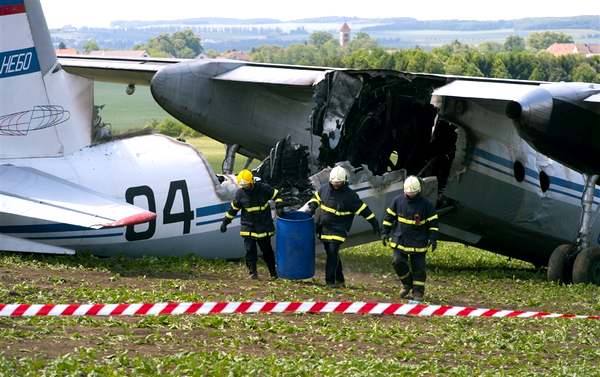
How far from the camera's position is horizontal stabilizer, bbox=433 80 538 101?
17.8m

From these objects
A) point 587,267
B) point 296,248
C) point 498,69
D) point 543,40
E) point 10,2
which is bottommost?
point 543,40

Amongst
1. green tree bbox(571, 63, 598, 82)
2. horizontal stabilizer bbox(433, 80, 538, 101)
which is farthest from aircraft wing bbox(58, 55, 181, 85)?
green tree bbox(571, 63, 598, 82)

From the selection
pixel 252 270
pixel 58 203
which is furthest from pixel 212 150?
pixel 58 203

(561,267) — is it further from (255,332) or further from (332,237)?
(255,332)

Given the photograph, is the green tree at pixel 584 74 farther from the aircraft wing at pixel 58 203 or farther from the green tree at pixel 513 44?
the aircraft wing at pixel 58 203

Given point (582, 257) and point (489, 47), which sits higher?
point (582, 257)

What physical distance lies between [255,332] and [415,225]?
4006 millimetres

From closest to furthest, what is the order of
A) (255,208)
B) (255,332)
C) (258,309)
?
(255,332)
(258,309)
(255,208)

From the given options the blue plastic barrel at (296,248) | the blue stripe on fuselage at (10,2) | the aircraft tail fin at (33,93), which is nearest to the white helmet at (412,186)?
the blue plastic barrel at (296,248)

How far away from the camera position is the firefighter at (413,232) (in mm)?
16188

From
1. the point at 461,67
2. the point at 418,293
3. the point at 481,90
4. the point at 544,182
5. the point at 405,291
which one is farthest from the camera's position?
the point at 461,67

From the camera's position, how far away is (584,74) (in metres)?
81.4

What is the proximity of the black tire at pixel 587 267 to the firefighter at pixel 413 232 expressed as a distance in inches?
158

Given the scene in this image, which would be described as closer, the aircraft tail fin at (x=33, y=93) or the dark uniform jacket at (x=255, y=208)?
the aircraft tail fin at (x=33, y=93)
